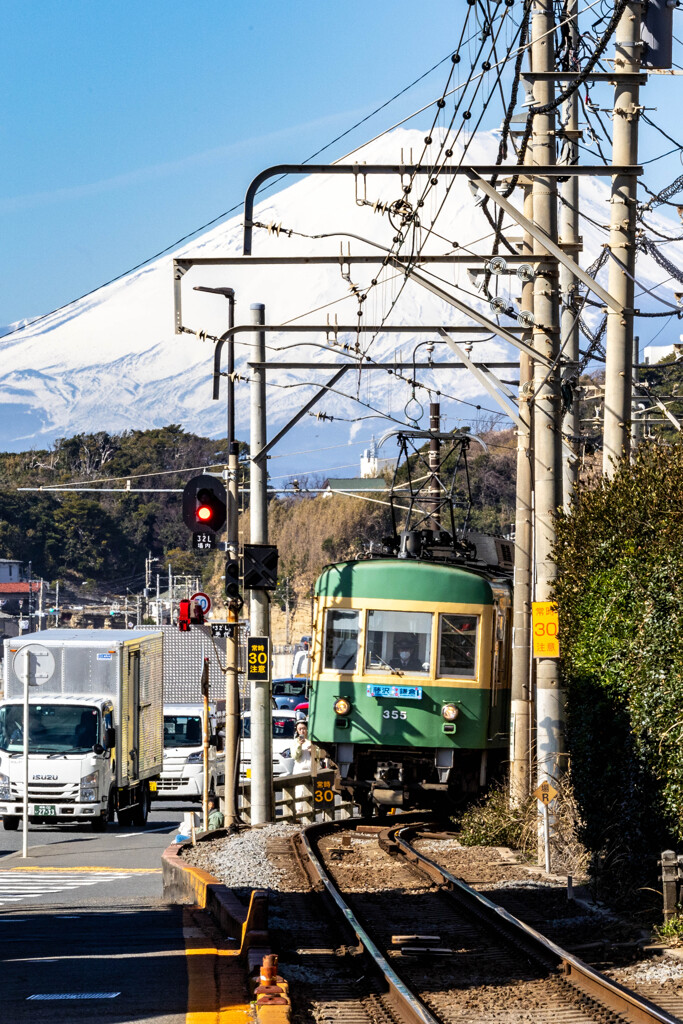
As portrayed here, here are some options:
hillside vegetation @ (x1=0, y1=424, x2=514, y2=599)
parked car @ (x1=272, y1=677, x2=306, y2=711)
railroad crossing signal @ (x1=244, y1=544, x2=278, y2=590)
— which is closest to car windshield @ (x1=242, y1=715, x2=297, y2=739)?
parked car @ (x1=272, y1=677, x2=306, y2=711)

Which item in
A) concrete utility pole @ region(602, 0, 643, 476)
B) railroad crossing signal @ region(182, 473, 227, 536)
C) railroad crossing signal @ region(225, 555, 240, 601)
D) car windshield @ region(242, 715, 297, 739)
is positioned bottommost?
car windshield @ region(242, 715, 297, 739)

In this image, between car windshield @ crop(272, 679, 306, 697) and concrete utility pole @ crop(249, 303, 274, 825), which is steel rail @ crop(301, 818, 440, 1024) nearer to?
concrete utility pole @ crop(249, 303, 274, 825)

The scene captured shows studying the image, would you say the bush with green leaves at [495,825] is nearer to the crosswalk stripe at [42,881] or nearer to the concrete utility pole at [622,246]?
the crosswalk stripe at [42,881]

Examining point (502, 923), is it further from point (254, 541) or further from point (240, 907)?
point (254, 541)

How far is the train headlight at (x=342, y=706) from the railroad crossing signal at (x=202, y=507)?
3.25 meters

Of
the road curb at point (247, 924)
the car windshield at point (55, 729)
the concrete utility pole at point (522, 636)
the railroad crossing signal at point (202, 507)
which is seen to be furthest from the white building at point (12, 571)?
the road curb at point (247, 924)

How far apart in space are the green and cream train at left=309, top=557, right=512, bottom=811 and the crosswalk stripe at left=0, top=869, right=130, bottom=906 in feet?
12.7

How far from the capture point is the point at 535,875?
15.6 metres

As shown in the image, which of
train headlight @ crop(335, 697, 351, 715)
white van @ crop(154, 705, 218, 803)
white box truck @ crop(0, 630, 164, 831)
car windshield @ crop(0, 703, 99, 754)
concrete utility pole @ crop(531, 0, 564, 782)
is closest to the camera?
concrete utility pole @ crop(531, 0, 564, 782)

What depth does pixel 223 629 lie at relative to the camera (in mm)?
21062

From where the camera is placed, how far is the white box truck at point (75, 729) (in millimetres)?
25781

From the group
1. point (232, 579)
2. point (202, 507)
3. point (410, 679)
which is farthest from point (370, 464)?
point (202, 507)

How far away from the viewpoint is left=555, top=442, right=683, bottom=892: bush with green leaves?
38.6 ft

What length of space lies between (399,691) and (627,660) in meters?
8.41
